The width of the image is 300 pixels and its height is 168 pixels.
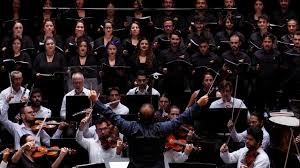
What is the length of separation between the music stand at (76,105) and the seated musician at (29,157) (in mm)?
756

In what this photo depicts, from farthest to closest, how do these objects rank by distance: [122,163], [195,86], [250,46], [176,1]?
1. [176,1]
2. [250,46]
3. [195,86]
4. [122,163]

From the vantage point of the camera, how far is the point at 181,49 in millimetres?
8328

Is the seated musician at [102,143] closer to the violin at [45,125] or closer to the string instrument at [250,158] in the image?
the violin at [45,125]

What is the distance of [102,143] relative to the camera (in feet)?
21.5

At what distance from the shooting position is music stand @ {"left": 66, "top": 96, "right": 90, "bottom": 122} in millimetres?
7125

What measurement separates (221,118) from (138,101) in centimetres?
87

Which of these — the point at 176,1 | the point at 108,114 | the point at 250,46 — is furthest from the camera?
the point at 176,1

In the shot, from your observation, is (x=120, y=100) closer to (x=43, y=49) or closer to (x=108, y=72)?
(x=108, y=72)

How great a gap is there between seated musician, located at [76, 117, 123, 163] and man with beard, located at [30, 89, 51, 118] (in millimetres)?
889

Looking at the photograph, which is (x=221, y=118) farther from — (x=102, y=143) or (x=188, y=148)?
(x=102, y=143)

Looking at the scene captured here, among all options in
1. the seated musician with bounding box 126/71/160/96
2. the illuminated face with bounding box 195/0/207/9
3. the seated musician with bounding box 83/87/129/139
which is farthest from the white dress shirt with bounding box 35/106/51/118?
the illuminated face with bounding box 195/0/207/9

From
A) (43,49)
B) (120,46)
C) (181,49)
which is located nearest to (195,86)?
(181,49)

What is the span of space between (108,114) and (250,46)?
10.6ft

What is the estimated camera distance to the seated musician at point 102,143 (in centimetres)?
648
